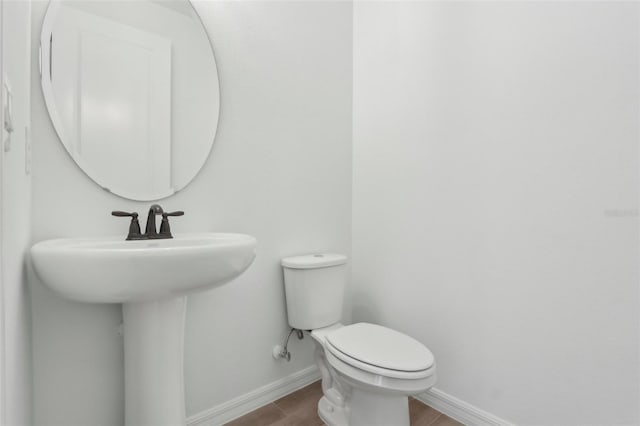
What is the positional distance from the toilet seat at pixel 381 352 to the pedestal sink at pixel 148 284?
0.53 m

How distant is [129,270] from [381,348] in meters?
0.90

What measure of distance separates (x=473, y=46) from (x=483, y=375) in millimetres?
1414

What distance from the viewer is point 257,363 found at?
5.21ft

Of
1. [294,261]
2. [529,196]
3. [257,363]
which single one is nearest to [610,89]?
[529,196]

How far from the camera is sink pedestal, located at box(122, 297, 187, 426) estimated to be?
1072 mm

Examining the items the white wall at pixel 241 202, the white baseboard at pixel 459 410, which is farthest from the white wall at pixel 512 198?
the white wall at pixel 241 202

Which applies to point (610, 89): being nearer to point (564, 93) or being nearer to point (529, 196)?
point (564, 93)

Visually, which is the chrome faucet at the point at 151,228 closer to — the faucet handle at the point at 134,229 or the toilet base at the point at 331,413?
the faucet handle at the point at 134,229

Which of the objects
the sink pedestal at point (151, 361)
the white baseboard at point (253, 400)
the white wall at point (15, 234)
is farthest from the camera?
the white baseboard at point (253, 400)

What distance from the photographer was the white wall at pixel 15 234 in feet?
1.99

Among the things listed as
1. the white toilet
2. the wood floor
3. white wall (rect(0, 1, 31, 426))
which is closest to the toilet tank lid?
the white toilet

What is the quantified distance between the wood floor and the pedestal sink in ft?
1.46

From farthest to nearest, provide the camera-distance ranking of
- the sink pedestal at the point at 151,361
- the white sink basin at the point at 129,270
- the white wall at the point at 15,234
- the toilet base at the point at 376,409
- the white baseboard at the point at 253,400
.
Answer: the white baseboard at the point at 253,400, the toilet base at the point at 376,409, the sink pedestal at the point at 151,361, the white sink basin at the point at 129,270, the white wall at the point at 15,234

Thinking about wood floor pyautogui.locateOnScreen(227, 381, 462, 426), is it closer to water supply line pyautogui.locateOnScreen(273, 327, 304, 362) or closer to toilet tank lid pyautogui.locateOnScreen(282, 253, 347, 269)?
water supply line pyautogui.locateOnScreen(273, 327, 304, 362)
